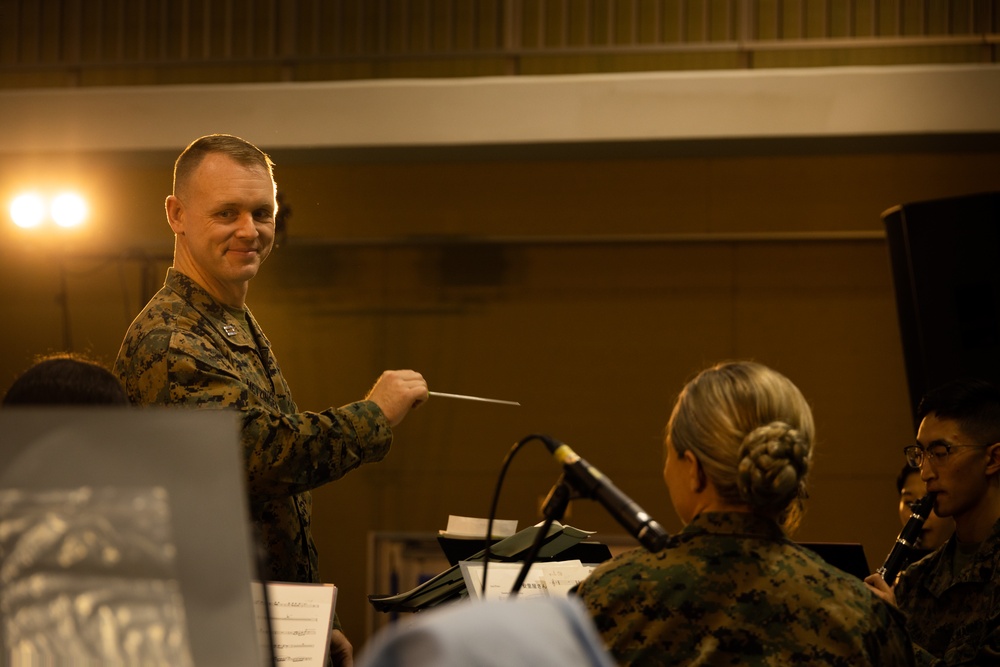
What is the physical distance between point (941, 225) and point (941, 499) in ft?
3.87

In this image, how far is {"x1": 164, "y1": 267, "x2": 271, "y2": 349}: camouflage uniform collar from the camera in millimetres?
2177

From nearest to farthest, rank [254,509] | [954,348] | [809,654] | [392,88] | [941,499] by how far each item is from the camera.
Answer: [809,654]
[254,509]
[941,499]
[954,348]
[392,88]

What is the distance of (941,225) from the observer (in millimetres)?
3582

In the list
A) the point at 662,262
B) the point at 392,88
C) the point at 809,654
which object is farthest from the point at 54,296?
the point at 809,654

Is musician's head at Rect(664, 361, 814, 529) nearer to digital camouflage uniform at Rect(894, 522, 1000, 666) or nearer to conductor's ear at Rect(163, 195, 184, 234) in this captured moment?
digital camouflage uniform at Rect(894, 522, 1000, 666)

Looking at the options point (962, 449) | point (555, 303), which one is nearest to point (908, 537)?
point (962, 449)

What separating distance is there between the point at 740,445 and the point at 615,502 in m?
0.27

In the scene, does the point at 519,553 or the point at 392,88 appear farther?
the point at 392,88

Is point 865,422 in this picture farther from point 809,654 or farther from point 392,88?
point 809,654

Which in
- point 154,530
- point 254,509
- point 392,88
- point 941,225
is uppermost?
point 392,88

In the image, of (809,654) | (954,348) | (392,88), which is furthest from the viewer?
(392,88)

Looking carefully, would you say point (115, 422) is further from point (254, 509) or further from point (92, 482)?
point (254, 509)

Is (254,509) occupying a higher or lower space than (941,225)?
lower

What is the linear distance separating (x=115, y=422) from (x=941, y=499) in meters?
2.28
